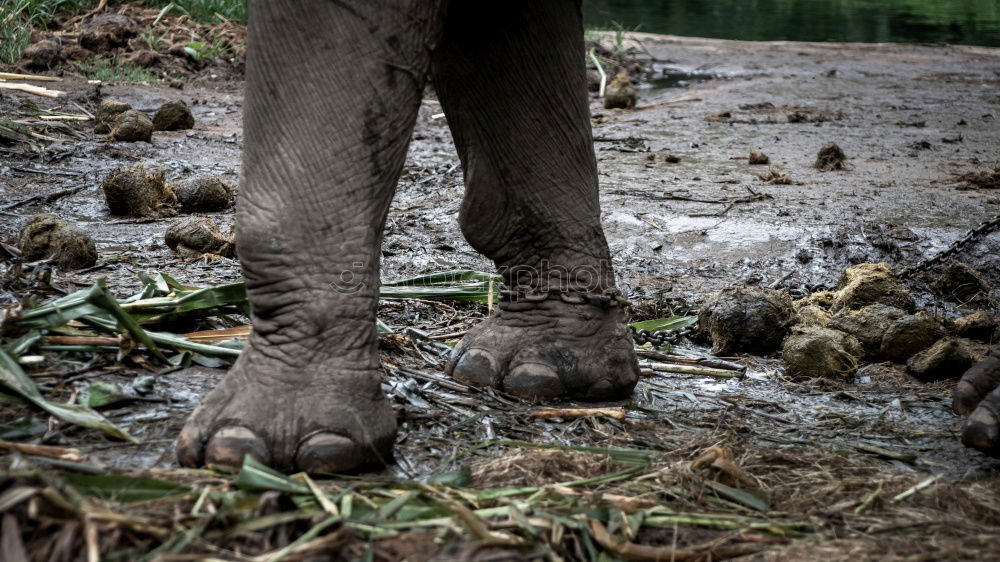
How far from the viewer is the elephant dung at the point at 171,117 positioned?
23.2ft

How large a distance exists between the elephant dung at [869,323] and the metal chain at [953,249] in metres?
0.65

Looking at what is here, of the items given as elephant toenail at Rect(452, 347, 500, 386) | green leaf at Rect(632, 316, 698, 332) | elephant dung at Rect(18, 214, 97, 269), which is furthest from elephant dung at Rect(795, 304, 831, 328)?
elephant dung at Rect(18, 214, 97, 269)

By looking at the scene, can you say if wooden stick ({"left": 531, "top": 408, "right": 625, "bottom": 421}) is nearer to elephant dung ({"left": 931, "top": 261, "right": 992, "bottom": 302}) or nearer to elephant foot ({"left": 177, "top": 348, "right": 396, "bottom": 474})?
elephant foot ({"left": 177, "top": 348, "right": 396, "bottom": 474})

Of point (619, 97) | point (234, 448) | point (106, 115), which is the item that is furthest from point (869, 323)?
point (619, 97)

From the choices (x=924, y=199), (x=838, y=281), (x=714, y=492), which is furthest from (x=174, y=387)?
(x=924, y=199)

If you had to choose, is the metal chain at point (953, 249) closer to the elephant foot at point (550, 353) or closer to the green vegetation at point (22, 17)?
the elephant foot at point (550, 353)

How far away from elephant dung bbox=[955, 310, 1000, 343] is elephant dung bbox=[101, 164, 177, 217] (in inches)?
134

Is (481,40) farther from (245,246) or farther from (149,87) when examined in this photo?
(149,87)

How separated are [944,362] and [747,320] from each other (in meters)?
0.63

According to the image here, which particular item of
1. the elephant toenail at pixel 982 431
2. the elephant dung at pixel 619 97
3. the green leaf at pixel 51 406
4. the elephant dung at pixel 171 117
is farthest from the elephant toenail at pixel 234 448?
the elephant dung at pixel 619 97

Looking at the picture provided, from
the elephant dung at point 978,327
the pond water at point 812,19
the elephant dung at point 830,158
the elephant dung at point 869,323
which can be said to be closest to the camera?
the elephant dung at point 869,323

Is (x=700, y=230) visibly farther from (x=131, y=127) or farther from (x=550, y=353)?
(x=131, y=127)

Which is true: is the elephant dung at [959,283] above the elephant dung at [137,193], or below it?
below

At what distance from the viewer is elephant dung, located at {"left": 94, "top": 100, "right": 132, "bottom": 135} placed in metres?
6.70
